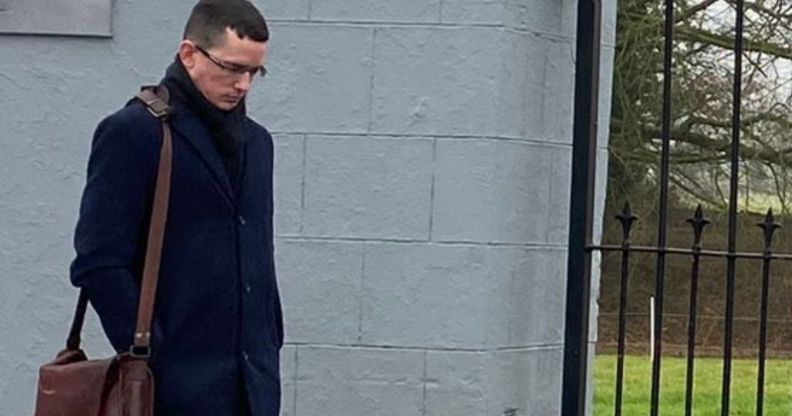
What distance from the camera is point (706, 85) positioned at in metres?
15.6

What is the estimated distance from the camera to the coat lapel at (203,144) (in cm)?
415

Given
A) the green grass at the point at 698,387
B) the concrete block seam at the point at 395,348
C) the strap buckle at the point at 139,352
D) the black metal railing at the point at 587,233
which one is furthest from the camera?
the green grass at the point at 698,387

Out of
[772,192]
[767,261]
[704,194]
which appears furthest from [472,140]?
[772,192]

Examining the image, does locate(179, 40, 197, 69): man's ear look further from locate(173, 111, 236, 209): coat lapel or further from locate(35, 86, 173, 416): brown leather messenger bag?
locate(35, 86, 173, 416): brown leather messenger bag

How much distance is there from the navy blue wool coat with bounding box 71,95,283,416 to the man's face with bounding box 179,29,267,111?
8 centimetres

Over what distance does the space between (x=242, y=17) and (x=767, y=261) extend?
1.96 metres

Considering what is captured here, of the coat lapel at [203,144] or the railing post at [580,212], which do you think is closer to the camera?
the coat lapel at [203,144]

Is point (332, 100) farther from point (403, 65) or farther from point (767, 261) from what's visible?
point (767, 261)

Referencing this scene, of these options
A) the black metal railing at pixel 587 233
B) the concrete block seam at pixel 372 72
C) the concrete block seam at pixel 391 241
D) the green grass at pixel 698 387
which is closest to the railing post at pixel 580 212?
the black metal railing at pixel 587 233

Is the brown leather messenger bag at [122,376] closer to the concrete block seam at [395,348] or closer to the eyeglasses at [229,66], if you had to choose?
the eyeglasses at [229,66]

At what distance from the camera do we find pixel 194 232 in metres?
4.12

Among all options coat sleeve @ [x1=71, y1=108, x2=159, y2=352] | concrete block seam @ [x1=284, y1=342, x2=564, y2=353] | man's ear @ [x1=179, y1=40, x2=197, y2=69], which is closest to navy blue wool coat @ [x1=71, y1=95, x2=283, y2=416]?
coat sleeve @ [x1=71, y1=108, x2=159, y2=352]

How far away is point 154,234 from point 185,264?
114mm

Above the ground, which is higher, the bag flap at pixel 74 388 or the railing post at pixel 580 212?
the railing post at pixel 580 212
